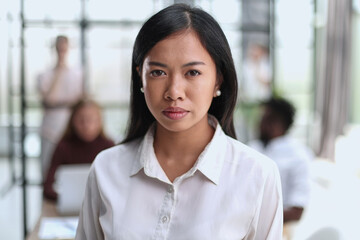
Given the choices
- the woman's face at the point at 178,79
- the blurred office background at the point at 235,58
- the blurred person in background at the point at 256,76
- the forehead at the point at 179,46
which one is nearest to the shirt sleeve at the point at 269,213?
the woman's face at the point at 178,79

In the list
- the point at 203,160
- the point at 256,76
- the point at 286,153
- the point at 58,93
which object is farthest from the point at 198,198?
the point at 256,76

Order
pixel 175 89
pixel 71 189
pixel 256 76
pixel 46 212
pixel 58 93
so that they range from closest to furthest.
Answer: pixel 175 89 → pixel 71 189 → pixel 46 212 → pixel 58 93 → pixel 256 76

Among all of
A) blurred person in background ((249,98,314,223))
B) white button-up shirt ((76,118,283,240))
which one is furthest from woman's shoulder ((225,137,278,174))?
blurred person in background ((249,98,314,223))

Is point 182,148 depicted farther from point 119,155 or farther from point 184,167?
point 119,155

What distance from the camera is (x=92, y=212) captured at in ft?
4.39

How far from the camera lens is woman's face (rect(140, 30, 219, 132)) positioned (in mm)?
1187

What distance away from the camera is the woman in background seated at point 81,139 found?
3379 millimetres

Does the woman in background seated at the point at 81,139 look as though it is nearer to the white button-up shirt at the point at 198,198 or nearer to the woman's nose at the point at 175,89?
the white button-up shirt at the point at 198,198

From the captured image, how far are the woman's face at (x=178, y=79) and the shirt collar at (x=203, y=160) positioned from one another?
96 millimetres

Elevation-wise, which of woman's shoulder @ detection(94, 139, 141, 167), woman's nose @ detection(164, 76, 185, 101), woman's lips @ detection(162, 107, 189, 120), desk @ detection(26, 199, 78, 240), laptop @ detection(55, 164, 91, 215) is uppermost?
woman's nose @ detection(164, 76, 185, 101)

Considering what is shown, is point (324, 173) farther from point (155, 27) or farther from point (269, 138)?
point (155, 27)

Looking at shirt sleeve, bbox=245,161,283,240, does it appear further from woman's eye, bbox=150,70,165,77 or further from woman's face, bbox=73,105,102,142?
woman's face, bbox=73,105,102,142

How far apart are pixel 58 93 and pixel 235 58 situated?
70.5 inches

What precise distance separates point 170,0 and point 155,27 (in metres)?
4.57
